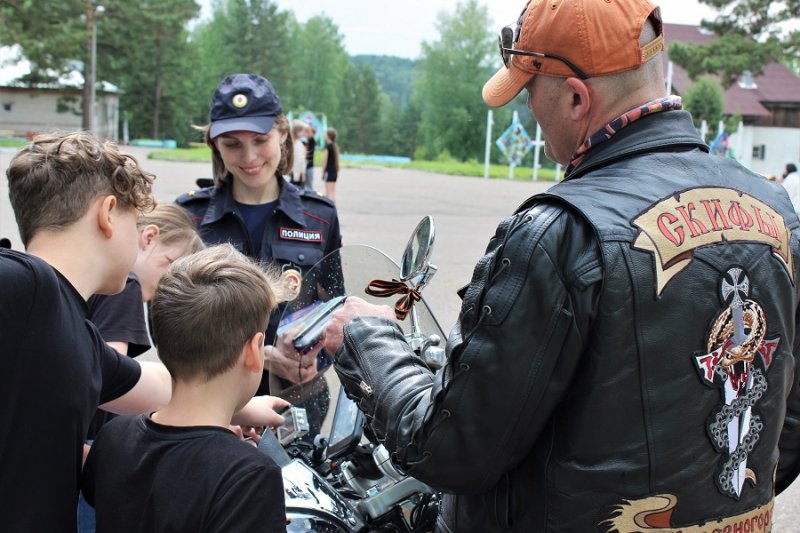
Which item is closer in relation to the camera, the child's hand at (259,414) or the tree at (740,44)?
the child's hand at (259,414)

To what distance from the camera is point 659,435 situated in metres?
1.48

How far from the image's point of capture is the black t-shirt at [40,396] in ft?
5.14

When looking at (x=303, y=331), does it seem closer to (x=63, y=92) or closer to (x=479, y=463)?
(x=479, y=463)

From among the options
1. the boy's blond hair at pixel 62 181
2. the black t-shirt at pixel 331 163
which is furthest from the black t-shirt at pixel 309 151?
the boy's blond hair at pixel 62 181

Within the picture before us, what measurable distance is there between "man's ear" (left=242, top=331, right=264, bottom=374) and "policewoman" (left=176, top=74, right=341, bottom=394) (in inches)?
52.1

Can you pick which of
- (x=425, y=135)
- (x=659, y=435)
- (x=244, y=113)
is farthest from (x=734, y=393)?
(x=425, y=135)

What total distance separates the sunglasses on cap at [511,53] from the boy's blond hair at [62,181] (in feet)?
2.85

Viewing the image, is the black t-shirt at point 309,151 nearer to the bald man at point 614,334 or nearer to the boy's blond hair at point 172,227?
the boy's blond hair at point 172,227

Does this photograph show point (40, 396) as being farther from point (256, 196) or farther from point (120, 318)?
point (256, 196)

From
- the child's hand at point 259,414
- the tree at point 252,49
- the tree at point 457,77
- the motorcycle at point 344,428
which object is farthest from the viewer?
the tree at point 457,77

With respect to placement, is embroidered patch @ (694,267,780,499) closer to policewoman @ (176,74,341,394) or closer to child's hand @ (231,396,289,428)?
child's hand @ (231,396,289,428)

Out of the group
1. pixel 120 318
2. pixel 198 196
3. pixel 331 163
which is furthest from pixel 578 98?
pixel 331 163

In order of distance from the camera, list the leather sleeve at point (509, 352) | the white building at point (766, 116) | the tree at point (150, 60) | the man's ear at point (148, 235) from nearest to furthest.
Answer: the leather sleeve at point (509, 352) < the man's ear at point (148, 235) < the tree at point (150, 60) < the white building at point (766, 116)

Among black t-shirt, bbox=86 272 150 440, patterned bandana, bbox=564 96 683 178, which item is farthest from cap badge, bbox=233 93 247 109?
patterned bandana, bbox=564 96 683 178
